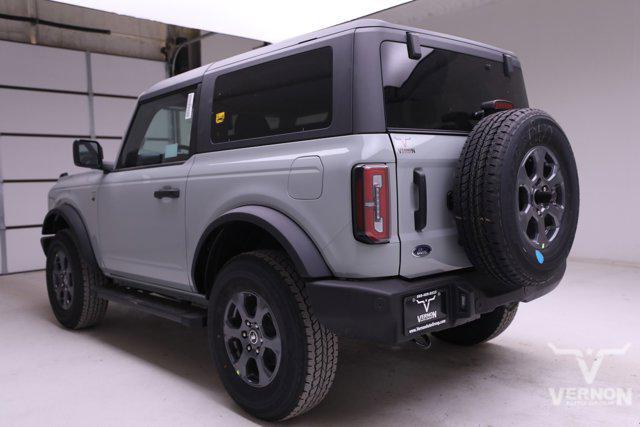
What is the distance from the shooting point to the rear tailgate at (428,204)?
2.09m

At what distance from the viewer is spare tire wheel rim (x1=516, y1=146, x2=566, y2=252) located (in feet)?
7.18

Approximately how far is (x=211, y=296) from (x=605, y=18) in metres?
5.77

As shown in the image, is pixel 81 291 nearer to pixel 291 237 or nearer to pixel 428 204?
pixel 291 237

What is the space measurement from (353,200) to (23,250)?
658 cm

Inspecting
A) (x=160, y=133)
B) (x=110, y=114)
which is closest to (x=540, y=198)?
(x=160, y=133)

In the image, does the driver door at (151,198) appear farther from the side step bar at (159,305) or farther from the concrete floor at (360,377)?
the concrete floor at (360,377)

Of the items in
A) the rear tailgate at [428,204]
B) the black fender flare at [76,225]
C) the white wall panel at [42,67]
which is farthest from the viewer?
the white wall panel at [42,67]

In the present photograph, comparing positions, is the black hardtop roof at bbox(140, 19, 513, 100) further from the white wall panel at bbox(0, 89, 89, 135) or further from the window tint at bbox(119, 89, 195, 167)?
the white wall panel at bbox(0, 89, 89, 135)

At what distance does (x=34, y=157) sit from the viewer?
→ 724cm

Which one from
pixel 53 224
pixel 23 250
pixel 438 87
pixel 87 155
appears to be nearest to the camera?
pixel 438 87

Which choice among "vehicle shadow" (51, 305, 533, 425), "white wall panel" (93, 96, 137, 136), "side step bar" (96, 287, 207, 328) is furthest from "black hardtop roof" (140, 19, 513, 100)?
"white wall panel" (93, 96, 137, 136)

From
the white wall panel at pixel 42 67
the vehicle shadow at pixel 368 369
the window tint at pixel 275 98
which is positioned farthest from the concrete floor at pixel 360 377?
the white wall panel at pixel 42 67

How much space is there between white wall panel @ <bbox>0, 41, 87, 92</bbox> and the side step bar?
15.8ft

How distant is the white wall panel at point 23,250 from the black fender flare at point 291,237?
593 centimetres
